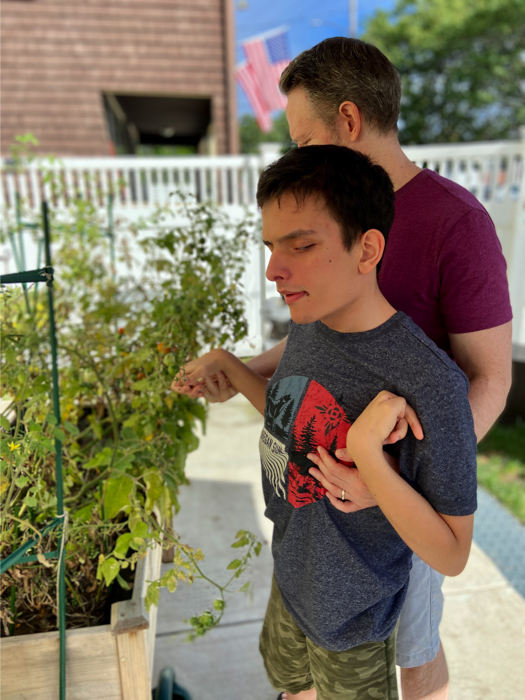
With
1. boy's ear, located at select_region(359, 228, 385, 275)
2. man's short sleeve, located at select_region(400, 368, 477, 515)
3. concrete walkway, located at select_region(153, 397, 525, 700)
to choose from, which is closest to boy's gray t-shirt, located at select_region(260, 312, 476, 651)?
man's short sleeve, located at select_region(400, 368, 477, 515)

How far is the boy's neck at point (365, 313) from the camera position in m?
0.88

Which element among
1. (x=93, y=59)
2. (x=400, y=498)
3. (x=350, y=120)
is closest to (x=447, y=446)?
(x=400, y=498)

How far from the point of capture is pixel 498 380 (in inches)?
39.3

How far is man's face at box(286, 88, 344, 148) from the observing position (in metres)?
1.06

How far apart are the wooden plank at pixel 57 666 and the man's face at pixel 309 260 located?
84 cm

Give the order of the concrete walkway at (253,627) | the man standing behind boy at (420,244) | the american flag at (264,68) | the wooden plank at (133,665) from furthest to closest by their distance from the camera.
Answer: the american flag at (264,68) → the concrete walkway at (253,627) → the wooden plank at (133,665) → the man standing behind boy at (420,244)

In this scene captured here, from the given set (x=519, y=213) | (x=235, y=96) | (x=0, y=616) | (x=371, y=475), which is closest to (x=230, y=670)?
(x=0, y=616)

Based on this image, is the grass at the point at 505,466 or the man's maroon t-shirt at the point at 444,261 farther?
the grass at the point at 505,466

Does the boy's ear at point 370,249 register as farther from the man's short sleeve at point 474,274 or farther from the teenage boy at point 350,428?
the man's short sleeve at point 474,274

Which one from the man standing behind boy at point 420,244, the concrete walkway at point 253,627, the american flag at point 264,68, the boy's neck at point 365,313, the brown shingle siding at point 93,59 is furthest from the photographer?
the american flag at point 264,68

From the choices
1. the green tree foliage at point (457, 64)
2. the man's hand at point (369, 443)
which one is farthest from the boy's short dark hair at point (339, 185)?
the green tree foliage at point (457, 64)

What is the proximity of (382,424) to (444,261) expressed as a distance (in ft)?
1.28

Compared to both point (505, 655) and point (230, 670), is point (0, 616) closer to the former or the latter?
point (230, 670)

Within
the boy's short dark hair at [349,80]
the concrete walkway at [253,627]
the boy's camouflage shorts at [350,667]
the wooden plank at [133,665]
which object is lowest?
the concrete walkway at [253,627]
